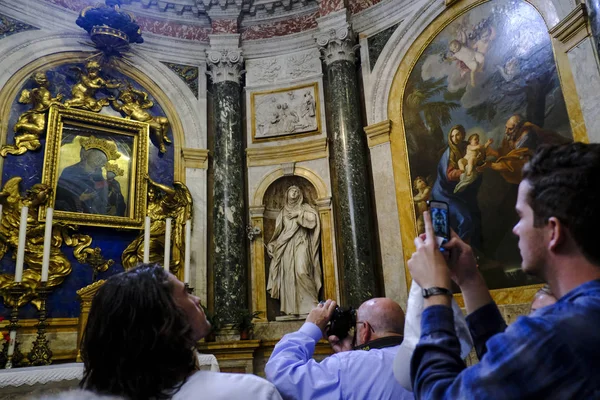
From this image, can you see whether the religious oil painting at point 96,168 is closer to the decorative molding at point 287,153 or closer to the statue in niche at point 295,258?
the decorative molding at point 287,153

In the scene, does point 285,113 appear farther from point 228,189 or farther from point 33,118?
point 33,118

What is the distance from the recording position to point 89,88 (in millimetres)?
7504

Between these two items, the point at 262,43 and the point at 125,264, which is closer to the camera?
the point at 125,264

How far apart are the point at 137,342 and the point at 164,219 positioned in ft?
20.8

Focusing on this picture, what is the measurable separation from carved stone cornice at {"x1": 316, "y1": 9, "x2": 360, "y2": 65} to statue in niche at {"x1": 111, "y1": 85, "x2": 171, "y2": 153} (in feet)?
10.4

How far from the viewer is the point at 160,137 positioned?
7922 millimetres

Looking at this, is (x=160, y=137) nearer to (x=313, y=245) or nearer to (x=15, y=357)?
(x=313, y=245)

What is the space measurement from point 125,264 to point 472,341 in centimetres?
649

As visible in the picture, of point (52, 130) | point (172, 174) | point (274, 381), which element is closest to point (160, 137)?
point (172, 174)

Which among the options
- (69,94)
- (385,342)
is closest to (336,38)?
(69,94)

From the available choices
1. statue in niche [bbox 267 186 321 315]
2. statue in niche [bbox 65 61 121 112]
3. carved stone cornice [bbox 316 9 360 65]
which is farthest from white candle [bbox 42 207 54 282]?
carved stone cornice [bbox 316 9 360 65]

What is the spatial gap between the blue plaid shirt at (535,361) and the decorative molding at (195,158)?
7.36 metres

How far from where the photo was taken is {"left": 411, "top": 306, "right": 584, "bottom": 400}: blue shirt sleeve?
3.10ft

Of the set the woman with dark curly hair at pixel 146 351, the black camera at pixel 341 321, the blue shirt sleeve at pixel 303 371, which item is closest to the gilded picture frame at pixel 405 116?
the black camera at pixel 341 321
